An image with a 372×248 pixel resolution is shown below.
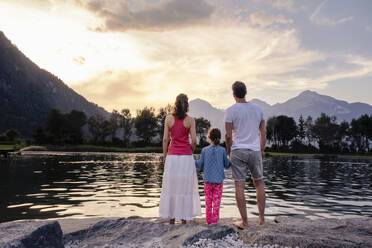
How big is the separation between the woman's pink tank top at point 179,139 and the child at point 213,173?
453mm

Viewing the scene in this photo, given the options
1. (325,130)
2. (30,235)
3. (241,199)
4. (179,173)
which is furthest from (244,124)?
(325,130)

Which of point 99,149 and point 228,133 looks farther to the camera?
point 99,149

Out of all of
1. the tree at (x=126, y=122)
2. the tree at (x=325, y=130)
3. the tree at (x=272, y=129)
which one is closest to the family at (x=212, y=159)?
the tree at (x=126, y=122)

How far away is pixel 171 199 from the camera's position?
6453 mm

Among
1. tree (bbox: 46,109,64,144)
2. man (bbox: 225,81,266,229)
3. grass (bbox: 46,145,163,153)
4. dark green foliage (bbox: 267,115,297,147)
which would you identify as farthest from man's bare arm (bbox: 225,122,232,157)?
dark green foliage (bbox: 267,115,297,147)

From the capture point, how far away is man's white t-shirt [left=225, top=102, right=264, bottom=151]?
6102 mm


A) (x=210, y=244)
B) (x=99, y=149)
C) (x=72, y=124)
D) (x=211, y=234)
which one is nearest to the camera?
(x=210, y=244)

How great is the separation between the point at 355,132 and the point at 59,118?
111949 mm

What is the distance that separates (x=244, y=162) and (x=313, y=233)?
70.1 inches

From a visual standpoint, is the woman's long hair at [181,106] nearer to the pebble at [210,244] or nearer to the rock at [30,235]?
the pebble at [210,244]

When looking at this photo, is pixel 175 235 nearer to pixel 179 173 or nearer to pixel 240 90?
pixel 179 173

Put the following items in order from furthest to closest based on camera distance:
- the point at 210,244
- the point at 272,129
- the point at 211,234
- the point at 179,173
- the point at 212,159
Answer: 1. the point at 272,129
2. the point at 212,159
3. the point at 179,173
4. the point at 211,234
5. the point at 210,244

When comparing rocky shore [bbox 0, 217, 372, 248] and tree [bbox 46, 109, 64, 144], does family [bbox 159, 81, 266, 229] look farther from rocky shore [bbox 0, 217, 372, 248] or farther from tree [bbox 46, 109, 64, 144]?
tree [bbox 46, 109, 64, 144]

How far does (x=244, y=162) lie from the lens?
6.08m
